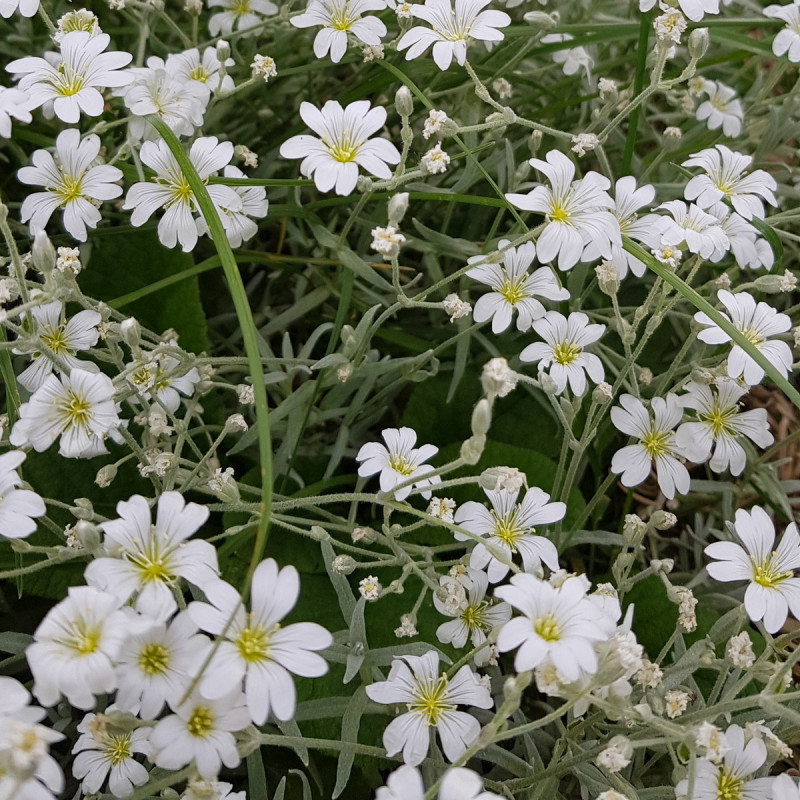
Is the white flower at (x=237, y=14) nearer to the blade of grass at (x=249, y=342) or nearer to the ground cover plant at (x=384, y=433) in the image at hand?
the ground cover plant at (x=384, y=433)

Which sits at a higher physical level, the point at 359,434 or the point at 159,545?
the point at 159,545


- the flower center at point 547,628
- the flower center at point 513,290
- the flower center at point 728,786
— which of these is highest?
the flower center at point 513,290

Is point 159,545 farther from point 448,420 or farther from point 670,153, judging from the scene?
point 670,153

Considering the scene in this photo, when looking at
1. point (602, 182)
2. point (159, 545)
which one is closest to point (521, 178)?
point (602, 182)

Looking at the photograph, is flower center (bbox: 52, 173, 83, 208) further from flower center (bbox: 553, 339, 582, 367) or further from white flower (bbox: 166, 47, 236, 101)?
flower center (bbox: 553, 339, 582, 367)

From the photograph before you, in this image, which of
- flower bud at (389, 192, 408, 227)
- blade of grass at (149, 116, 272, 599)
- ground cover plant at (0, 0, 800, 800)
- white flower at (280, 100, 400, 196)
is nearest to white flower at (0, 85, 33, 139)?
ground cover plant at (0, 0, 800, 800)

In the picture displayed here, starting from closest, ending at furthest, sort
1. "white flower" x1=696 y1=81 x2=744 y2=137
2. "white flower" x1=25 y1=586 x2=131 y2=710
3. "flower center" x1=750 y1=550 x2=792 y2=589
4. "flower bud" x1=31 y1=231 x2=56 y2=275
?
1. "white flower" x1=25 y1=586 x2=131 y2=710
2. "flower bud" x1=31 y1=231 x2=56 y2=275
3. "flower center" x1=750 y1=550 x2=792 y2=589
4. "white flower" x1=696 y1=81 x2=744 y2=137

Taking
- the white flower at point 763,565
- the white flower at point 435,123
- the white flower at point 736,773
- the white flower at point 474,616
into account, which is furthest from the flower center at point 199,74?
the white flower at point 736,773
